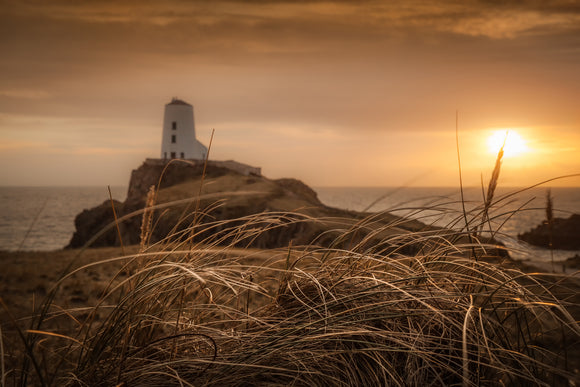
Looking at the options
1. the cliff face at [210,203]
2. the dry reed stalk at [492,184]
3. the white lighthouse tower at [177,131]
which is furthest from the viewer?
the white lighthouse tower at [177,131]

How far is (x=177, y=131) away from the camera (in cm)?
4466

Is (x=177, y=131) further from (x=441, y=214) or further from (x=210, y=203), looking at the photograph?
(x=441, y=214)

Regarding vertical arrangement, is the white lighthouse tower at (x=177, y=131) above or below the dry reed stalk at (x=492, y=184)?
above

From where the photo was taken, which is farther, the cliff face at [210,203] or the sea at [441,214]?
the cliff face at [210,203]

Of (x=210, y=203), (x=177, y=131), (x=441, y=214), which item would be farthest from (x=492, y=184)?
(x=177, y=131)

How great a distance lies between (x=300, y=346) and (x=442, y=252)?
832mm

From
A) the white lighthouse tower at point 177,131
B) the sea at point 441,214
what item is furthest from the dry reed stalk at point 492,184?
the white lighthouse tower at point 177,131

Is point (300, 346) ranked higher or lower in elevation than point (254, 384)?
higher

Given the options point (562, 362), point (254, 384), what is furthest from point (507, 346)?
point (562, 362)

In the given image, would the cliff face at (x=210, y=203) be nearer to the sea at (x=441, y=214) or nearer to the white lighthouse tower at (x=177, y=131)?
the sea at (x=441, y=214)

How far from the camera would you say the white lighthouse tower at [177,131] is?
145ft

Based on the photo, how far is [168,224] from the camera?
18578 mm

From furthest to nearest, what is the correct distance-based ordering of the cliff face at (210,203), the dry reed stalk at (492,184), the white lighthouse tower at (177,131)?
the white lighthouse tower at (177,131)
the cliff face at (210,203)
the dry reed stalk at (492,184)

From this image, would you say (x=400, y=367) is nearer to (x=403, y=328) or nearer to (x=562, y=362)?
(x=403, y=328)
